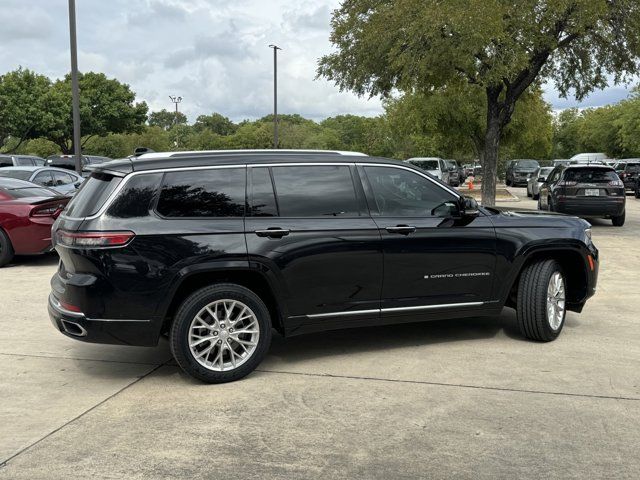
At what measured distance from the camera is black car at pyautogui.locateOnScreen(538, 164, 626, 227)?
15.7 metres

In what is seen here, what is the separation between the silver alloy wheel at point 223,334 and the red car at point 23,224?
6.49m

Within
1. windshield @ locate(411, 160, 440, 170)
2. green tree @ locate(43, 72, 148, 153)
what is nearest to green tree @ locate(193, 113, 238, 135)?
green tree @ locate(43, 72, 148, 153)

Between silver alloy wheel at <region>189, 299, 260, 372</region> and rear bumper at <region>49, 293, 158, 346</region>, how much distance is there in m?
0.32

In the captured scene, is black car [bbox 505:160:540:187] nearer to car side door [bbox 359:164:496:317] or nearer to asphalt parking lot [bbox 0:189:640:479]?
asphalt parking lot [bbox 0:189:640:479]

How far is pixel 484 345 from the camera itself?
5.91 m

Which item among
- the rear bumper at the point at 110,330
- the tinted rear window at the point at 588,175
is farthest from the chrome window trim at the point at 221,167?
the tinted rear window at the point at 588,175

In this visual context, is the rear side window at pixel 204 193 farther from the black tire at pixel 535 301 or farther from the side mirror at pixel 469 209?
the black tire at pixel 535 301

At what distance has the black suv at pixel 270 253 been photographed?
471 cm

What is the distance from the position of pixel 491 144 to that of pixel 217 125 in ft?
395

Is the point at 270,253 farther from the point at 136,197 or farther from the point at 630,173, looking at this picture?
the point at 630,173

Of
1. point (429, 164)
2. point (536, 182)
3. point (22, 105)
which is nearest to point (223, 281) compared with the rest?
point (536, 182)

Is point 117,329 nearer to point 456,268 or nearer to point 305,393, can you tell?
point 305,393

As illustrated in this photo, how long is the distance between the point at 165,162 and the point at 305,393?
6.83 feet

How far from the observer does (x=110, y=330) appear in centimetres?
471
